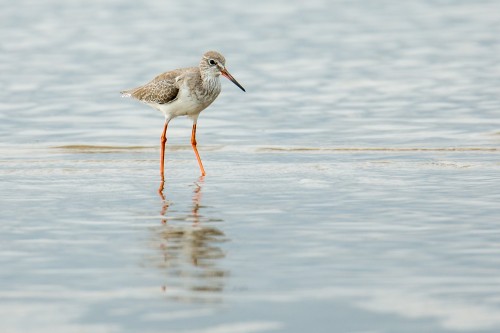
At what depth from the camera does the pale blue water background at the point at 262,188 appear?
760 cm

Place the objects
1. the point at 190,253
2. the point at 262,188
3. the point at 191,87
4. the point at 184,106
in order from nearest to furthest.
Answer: the point at 190,253
the point at 262,188
the point at 191,87
the point at 184,106

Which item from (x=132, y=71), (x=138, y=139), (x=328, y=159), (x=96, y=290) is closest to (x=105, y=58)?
(x=132, y=71)

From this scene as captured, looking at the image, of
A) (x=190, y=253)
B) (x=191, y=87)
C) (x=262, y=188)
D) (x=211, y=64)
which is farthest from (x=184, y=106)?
(x=190, y=253)

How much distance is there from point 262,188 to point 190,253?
10.4ft

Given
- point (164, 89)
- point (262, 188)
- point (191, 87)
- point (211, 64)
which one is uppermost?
point (211, 64)

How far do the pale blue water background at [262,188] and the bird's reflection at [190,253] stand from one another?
0.09ft

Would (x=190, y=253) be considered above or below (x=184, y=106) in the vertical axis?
above

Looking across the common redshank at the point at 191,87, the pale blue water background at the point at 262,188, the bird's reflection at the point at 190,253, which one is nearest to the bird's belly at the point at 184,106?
the common redshank at the point at 191,87

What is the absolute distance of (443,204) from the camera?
10969mm

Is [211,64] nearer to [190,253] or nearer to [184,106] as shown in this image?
Result: [184,106]

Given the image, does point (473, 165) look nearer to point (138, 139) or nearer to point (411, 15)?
point (138, 139)

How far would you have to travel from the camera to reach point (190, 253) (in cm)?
906

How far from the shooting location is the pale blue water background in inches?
299

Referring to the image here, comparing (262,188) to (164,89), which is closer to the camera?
(262,188)
